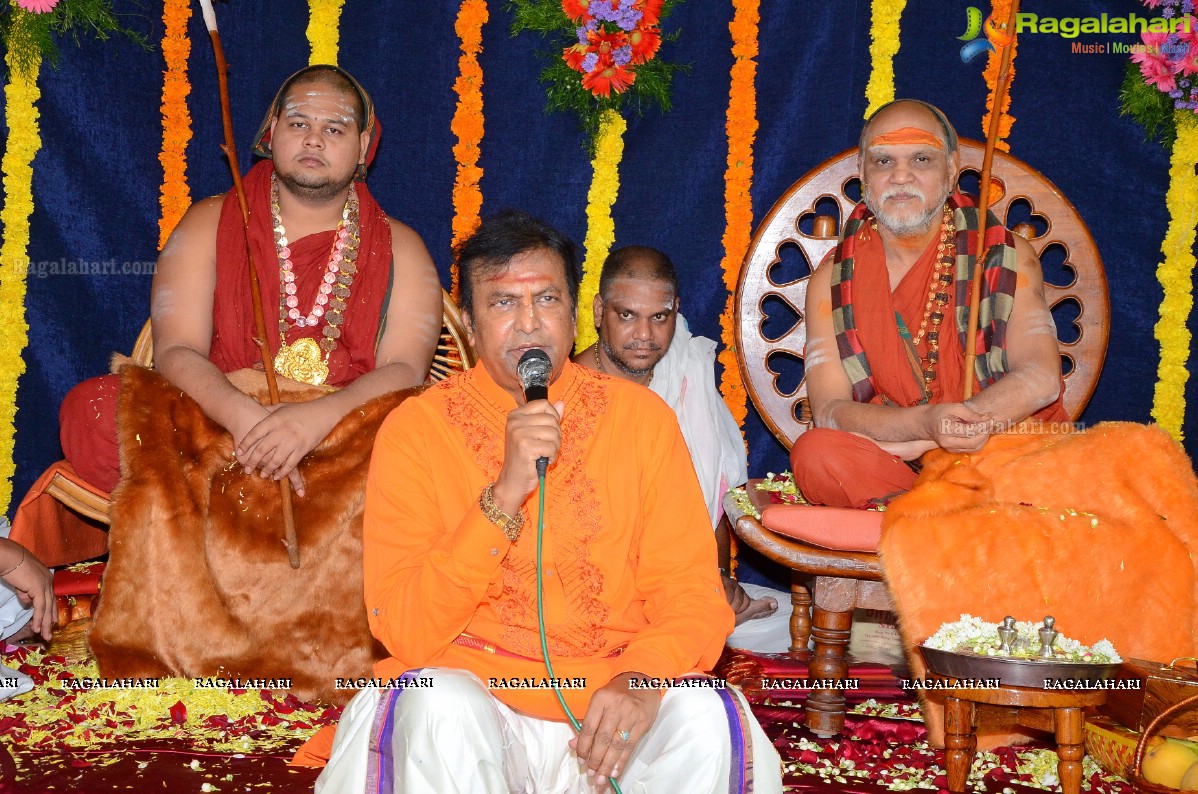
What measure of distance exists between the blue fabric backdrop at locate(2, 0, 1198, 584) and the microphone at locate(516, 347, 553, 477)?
2911 mm

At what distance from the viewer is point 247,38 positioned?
16.0 feet

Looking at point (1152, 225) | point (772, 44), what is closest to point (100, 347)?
point (772, 44)

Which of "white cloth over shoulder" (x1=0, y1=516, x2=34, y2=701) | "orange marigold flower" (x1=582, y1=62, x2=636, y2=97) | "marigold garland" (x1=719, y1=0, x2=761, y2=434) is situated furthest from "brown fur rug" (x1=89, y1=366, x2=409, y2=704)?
→ "orange marigold flower" (x1=582, y1=62, x2=636, y2=97)

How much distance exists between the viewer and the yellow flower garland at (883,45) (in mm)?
4773

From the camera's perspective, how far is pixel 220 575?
332 centimetres

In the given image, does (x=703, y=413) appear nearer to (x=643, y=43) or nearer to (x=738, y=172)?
(x=738, y=172)

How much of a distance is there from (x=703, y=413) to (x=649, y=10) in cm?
167

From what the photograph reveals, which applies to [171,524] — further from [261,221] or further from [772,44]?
[772,44]

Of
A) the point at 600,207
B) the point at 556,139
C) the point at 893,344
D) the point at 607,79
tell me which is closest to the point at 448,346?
the point at 600,207

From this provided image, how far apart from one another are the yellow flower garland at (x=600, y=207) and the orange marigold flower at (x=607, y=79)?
0.17m

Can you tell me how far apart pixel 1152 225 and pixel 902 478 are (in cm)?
213

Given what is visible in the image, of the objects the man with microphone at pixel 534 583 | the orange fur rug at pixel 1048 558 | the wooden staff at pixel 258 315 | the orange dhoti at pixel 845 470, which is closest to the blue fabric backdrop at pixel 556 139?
the wooden staff at pixel 258 315

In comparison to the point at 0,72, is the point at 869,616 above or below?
below

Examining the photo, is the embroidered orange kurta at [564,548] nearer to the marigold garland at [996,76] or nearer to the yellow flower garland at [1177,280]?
the marigold garland at [996,76]
